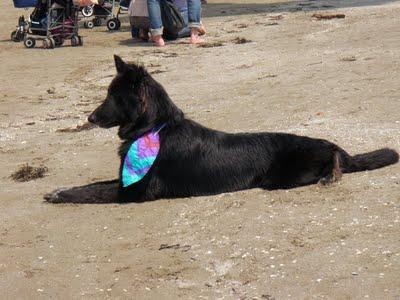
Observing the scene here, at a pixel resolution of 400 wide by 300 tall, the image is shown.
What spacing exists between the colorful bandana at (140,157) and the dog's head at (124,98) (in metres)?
0.18

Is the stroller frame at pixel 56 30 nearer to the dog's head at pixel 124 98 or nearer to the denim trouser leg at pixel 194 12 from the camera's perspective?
the denim trouser leg at pixel 194 12

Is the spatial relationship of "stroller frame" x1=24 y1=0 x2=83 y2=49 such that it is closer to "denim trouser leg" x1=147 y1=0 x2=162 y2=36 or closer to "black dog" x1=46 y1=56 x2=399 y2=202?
"denim trouser leg" x1=147 y1=0 x2=162 y2=36

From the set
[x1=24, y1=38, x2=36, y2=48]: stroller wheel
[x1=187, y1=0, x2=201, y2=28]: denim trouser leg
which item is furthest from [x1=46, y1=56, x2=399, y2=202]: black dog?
[x1=24, y1=38, x2=36, y2=48]: stroller wheel

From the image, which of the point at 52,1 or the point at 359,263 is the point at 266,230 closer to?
the point at 359,263

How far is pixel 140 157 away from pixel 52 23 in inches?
401

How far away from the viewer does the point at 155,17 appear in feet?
48.1

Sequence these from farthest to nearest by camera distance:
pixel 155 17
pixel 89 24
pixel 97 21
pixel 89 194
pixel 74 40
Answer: pixel 97 21
pixel 89 24
pixel 74 40
pixel 155 17
pixel 89 194

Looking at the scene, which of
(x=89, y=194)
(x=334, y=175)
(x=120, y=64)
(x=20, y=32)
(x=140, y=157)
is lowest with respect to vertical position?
(x=20, y=32)

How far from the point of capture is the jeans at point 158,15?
14.6 meters

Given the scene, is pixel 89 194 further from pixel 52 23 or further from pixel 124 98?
pixel 52 23

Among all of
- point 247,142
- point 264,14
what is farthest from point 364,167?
point 264,14

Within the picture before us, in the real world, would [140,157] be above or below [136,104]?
below

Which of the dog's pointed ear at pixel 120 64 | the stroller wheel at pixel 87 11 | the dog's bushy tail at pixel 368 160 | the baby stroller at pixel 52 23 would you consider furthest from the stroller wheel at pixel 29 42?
the dog's bushy tail at pixel 368 160

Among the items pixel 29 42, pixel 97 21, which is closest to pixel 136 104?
pixel 29 42
